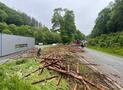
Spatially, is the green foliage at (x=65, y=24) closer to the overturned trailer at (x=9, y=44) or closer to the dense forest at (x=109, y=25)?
the dense forest at (x=109, y=25)

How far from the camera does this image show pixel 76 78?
38.8 feet

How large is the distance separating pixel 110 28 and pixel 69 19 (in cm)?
1611

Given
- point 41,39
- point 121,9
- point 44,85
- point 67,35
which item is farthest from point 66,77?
point 41,39

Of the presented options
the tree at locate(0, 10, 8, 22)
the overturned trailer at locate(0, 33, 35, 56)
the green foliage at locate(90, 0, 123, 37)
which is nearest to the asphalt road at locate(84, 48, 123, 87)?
the overturned trailer at locate(0, 33, 35, 56)

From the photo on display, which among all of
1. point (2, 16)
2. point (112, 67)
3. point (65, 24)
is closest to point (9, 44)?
point (112, 67)

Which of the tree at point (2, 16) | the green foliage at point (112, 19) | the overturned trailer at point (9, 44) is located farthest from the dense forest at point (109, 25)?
the tree at point (2, 16)

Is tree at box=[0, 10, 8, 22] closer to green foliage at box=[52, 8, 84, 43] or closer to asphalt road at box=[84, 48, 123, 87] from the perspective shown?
green foliage at box=[52, 8, 84, 43]

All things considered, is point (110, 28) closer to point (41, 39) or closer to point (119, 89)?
point (41, 39)

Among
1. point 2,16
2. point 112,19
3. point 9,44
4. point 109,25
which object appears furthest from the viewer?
point 2,16

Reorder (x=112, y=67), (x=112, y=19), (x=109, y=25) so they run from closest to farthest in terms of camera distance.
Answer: (x=112, y=67)
(x=112, y=19)
(x=109, y=25)

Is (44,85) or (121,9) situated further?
(121,9)

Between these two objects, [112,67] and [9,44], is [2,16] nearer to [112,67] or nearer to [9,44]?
[9,44]

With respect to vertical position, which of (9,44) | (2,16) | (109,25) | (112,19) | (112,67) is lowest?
(9,44)

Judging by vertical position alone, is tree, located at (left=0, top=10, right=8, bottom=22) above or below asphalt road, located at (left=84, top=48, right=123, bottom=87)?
above
